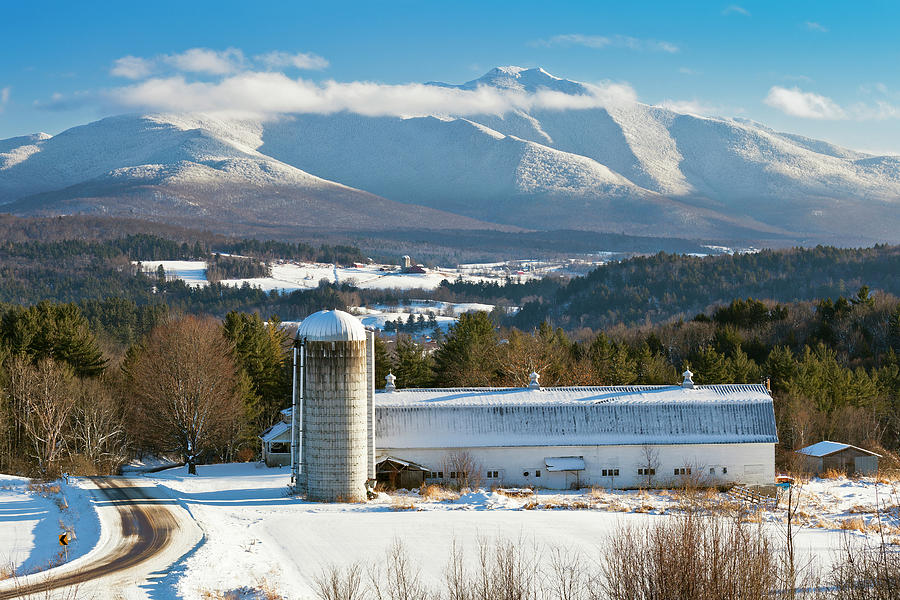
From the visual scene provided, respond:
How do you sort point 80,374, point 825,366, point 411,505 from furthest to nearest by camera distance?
point 825,366, point 80,374, point 411,505

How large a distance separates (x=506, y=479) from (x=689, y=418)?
9809mm

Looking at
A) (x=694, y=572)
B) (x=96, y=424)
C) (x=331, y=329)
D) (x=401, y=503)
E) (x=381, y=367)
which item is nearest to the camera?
(x=694, y=572)

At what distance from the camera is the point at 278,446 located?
5241cm

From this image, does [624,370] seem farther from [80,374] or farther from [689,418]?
[80,374]

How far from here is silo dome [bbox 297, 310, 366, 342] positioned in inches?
1702

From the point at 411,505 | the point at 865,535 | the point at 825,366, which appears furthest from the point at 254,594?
the point at 825,366

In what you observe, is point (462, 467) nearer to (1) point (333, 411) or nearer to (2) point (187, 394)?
(1) point (333, 411)

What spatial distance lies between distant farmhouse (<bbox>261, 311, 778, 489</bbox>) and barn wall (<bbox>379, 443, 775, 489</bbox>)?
0.16 ft

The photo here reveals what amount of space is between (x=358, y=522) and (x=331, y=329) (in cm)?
926

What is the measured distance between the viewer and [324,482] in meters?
42.7

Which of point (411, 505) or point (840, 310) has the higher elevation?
point (840, 310)

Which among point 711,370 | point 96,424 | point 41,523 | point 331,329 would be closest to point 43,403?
point 96,424

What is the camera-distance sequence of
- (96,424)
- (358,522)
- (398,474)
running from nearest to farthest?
(358,522)
(398,474)
(96,424)

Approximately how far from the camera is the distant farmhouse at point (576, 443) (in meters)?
48.7
